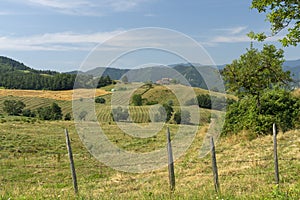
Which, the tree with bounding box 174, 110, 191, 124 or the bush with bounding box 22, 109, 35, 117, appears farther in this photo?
the bush with bounding box 22, 109, 35, 117

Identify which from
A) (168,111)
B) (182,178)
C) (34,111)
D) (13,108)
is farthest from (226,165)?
(34,111)

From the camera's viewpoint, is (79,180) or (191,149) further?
(191,149)

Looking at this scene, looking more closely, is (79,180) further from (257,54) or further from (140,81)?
(257,54)

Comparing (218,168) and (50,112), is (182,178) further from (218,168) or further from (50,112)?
(50,112)

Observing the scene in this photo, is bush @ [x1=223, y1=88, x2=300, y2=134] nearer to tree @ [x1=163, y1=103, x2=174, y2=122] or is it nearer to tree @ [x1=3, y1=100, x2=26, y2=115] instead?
tree @ [x1=163, y1=103, x2=174, y2=122]

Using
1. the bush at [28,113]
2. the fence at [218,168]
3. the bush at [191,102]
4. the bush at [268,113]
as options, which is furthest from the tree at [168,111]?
the bush at [28,113]

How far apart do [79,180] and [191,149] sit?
764 centimetres

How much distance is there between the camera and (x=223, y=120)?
22.0 meters

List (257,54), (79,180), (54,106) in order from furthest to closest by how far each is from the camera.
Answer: (54,106)
(257,54)
(79,180)

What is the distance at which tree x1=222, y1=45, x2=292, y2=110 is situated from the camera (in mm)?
21047

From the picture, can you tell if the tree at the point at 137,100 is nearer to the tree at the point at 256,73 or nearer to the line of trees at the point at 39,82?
the tree at the point at 256,73

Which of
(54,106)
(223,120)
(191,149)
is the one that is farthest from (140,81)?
(54,106)

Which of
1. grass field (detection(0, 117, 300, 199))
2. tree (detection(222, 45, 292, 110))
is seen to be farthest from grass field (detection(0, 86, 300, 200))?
tree (detection(222, 45, 292, 110))

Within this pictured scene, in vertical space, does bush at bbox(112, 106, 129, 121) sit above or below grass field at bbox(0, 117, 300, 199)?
above
